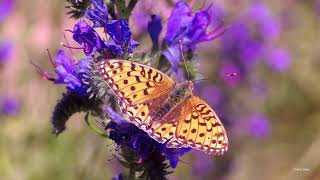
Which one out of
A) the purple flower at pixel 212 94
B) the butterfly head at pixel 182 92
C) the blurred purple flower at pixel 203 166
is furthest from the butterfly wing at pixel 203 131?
the blurred purple flower at pixel 203 166

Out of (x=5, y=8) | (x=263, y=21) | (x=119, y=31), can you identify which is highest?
(x=119, y=31)

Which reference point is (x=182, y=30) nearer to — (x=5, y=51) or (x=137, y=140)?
(x=137, y=140)

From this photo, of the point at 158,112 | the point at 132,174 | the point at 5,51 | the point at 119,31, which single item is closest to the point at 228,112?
the point at 5,51

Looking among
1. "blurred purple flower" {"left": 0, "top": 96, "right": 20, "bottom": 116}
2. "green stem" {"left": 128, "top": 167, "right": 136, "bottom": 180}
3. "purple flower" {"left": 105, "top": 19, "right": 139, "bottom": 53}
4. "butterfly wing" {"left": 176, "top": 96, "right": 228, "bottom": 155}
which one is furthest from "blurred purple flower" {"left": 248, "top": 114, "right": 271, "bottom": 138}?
"purple flower" {"left": 105, "top": 19, "right": 139, "bottom": 53}

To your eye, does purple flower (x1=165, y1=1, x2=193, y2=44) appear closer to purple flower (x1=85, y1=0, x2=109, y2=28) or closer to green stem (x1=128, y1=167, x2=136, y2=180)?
purple flower (x1=85, y1=0, x2=109, y2=28)

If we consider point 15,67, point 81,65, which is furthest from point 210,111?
point 15,67
